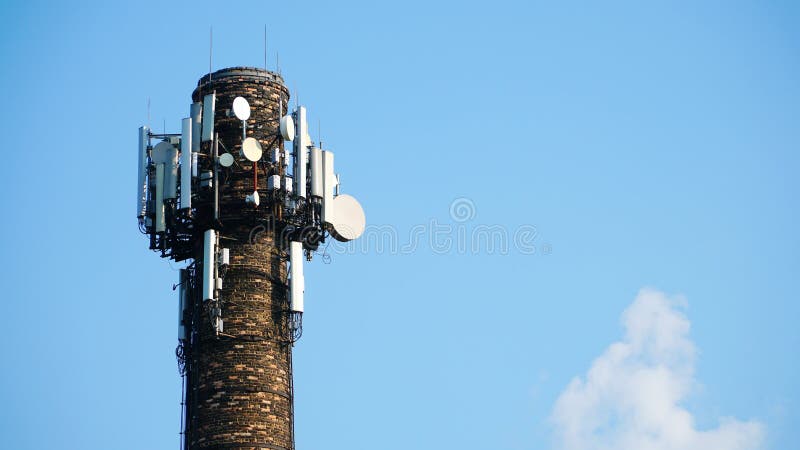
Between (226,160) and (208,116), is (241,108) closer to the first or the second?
(208,116)

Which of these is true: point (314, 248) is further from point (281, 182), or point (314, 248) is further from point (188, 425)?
point (188, 425)

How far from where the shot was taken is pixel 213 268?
285 feet

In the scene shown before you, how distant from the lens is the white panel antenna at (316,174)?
8894 centimetres

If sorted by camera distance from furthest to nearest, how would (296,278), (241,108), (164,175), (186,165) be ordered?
(241,108), (164,175), (296,278), (186,165)

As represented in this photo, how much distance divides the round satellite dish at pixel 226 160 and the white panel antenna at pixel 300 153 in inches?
114

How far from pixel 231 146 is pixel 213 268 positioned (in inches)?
229

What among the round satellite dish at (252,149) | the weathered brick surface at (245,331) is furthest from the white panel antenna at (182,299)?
the round satellite dish at (252,149)

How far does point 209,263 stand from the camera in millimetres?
86688

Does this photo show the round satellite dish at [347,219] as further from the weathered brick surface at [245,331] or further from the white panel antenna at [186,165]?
the white panel antenna at [186,165]

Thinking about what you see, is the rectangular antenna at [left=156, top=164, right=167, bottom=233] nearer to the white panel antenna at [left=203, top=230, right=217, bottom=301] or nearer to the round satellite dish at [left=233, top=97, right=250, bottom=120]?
the white panel antenna at [left=203, top=230, right=217, bottom=301]

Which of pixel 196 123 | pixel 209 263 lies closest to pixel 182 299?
pixel 209 263

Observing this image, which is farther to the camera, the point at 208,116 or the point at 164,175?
the point at 164,175

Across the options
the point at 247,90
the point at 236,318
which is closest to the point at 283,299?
the point at 236,318

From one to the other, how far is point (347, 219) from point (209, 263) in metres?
7.42
